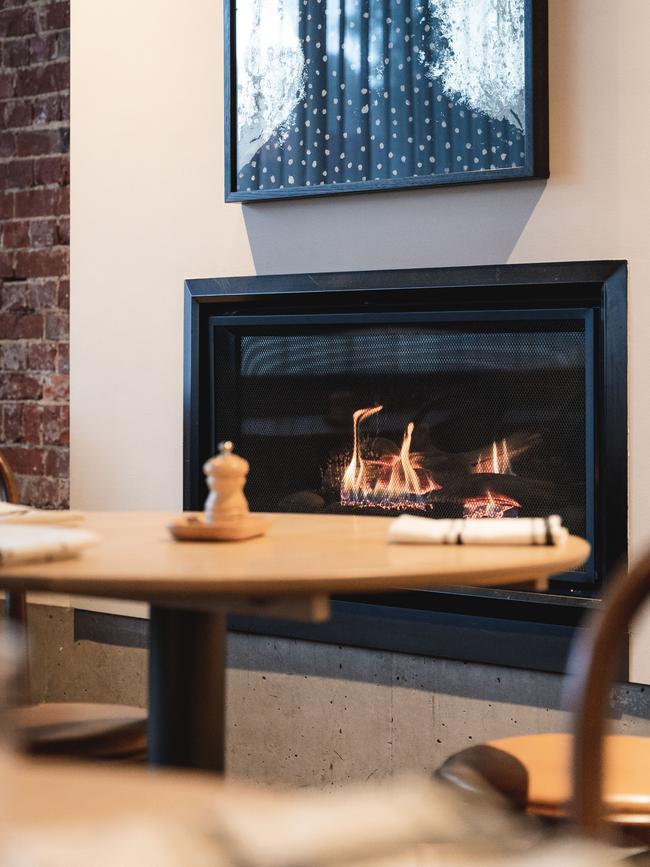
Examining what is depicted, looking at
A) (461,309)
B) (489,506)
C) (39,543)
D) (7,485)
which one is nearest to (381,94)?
(461,309)

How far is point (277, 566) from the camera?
4.21ft

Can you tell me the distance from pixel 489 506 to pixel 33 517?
1342mm

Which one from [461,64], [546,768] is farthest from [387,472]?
[546,768]

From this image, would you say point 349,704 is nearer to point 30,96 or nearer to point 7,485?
point 7,485

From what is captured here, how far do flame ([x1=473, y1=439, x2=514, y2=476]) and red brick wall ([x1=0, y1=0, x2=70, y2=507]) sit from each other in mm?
1755

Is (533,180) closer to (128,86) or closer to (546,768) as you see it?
(128,86)

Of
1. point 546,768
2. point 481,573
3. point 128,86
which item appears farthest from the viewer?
point 128,86

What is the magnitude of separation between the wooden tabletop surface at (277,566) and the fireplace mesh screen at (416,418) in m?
1.14

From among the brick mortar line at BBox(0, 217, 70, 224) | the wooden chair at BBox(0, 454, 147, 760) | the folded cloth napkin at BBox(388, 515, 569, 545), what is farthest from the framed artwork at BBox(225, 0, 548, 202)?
the wooden chair at BBox(0, 454, 147, 760)

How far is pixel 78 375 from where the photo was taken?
133 inches

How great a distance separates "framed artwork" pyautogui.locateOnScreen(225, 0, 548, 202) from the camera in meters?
2.67

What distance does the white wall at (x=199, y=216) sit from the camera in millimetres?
2590

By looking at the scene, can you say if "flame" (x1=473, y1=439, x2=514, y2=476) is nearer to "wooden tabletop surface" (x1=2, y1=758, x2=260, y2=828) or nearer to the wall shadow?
the wall shadow

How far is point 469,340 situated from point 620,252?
1.36 ft
